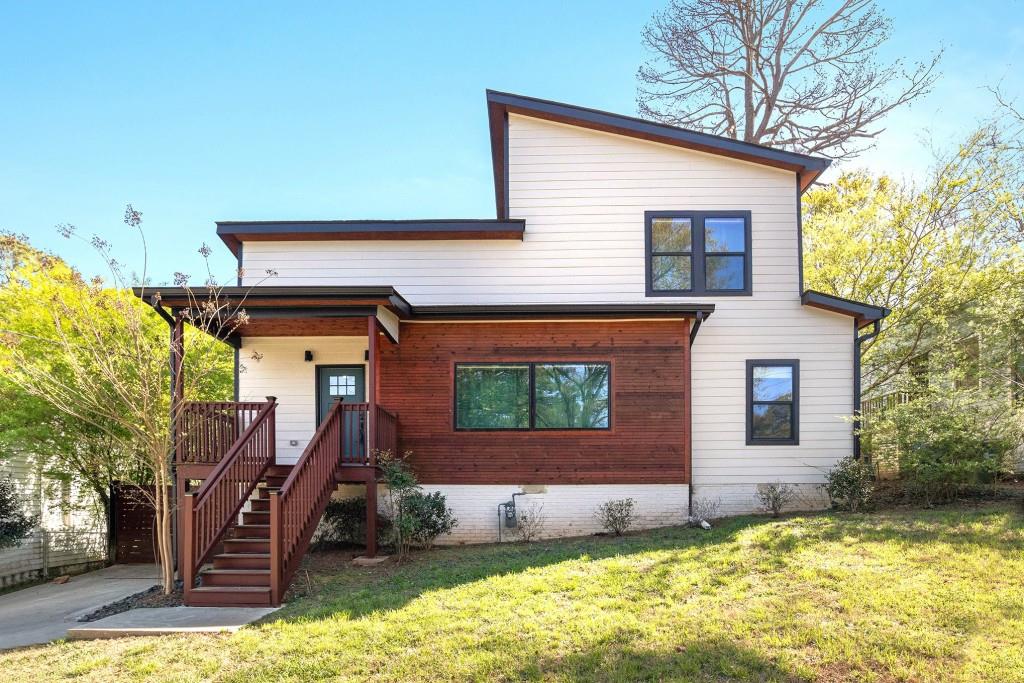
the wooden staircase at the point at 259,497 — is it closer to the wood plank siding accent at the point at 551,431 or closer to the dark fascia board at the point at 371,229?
the wood plank siding accent at the point at 551,431

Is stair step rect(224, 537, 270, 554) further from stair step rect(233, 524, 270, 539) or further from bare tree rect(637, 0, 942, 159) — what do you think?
bare tree rect(637, 0, 942, 159)

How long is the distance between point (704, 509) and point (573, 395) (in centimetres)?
291

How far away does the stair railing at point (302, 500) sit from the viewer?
8.05m

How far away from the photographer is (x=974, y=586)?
266 inches

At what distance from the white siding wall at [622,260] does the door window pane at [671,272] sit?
0.27 m

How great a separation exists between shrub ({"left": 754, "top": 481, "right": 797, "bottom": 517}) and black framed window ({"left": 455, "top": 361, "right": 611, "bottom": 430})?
9.47 feet

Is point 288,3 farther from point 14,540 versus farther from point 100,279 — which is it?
point 14,540

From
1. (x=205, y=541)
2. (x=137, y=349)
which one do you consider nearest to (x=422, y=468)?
(x=205, y=541)

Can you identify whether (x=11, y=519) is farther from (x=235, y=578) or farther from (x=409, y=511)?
(x=409, y=511)

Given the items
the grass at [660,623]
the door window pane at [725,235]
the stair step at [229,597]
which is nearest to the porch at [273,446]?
the stair step at [229,597]

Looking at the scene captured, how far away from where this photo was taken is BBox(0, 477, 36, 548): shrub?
12.4m

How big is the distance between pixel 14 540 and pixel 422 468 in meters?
7.45

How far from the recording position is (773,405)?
12141 millimetres

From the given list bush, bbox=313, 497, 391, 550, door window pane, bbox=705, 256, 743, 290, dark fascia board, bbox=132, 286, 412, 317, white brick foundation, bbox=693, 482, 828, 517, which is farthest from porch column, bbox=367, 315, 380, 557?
door window pane, bbox=705, 256, 743, 290
